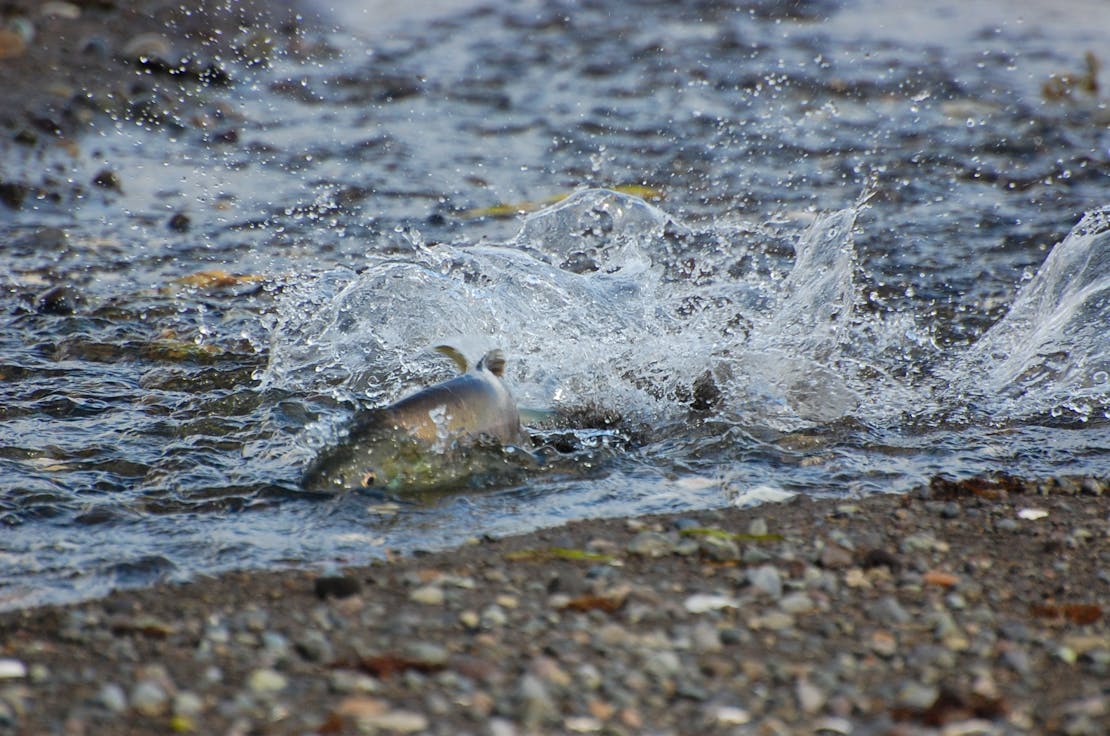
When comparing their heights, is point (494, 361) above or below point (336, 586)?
above

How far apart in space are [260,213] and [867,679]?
5714 millimetres

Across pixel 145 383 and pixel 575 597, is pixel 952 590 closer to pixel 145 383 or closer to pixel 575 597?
pixel 575 597

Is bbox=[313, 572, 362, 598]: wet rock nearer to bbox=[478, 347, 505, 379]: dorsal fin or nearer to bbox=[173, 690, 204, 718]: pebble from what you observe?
bbox=[173, 690, 204, 718]: pebble

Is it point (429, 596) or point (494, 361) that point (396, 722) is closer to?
point (429, 596)

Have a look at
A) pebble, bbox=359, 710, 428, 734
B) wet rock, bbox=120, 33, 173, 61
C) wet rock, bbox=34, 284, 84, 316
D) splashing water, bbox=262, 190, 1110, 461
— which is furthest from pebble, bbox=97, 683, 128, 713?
wet rock, bbox=120, 33, 173, 61

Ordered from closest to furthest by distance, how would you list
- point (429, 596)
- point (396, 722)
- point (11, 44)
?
point (396, 722), point (429, 596), point (11, 44)

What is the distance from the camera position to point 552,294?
5.54 meters

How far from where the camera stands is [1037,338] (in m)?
5.34

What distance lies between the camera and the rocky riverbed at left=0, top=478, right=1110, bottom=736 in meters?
2.71

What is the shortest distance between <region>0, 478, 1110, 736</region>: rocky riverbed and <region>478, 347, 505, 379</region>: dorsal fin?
3.12 feet

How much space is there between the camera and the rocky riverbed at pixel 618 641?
2705 millimetres

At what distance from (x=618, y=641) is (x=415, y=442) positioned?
1310 millimetres

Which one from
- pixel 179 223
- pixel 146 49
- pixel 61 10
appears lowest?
pixel 179 223

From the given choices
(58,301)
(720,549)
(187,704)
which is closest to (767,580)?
(720,549)
